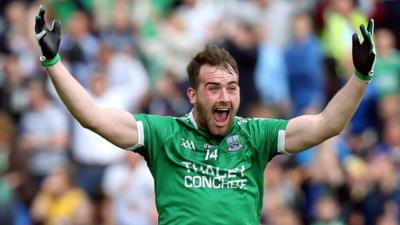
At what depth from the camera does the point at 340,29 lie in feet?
55.6

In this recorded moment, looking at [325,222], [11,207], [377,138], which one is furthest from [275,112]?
[11,207]

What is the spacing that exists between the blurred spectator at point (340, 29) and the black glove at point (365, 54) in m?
8.69

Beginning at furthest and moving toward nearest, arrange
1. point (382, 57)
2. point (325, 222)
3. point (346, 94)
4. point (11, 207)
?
point (382, 57)
point (11, 207)
point (325, 222)
point (346, 94)

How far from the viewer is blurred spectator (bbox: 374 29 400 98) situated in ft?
53.6

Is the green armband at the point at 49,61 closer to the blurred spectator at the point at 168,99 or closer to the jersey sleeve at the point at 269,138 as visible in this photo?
the jersey sleeve at the point at 269,138

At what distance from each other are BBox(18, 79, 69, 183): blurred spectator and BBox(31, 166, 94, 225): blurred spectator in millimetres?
374

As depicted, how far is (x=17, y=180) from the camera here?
15742 millimetres

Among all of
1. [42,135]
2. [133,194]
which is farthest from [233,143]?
[42,135]

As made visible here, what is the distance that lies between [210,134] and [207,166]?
269 mm

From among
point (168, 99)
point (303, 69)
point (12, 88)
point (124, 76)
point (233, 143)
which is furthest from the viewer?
point (12, 88)

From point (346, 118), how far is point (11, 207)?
25.1 feet

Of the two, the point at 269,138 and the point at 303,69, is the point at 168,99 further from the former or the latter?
the point at 269,138

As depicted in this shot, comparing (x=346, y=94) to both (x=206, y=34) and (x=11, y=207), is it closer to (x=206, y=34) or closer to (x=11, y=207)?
(x=11, y=207)

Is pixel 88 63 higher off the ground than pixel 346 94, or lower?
higher
